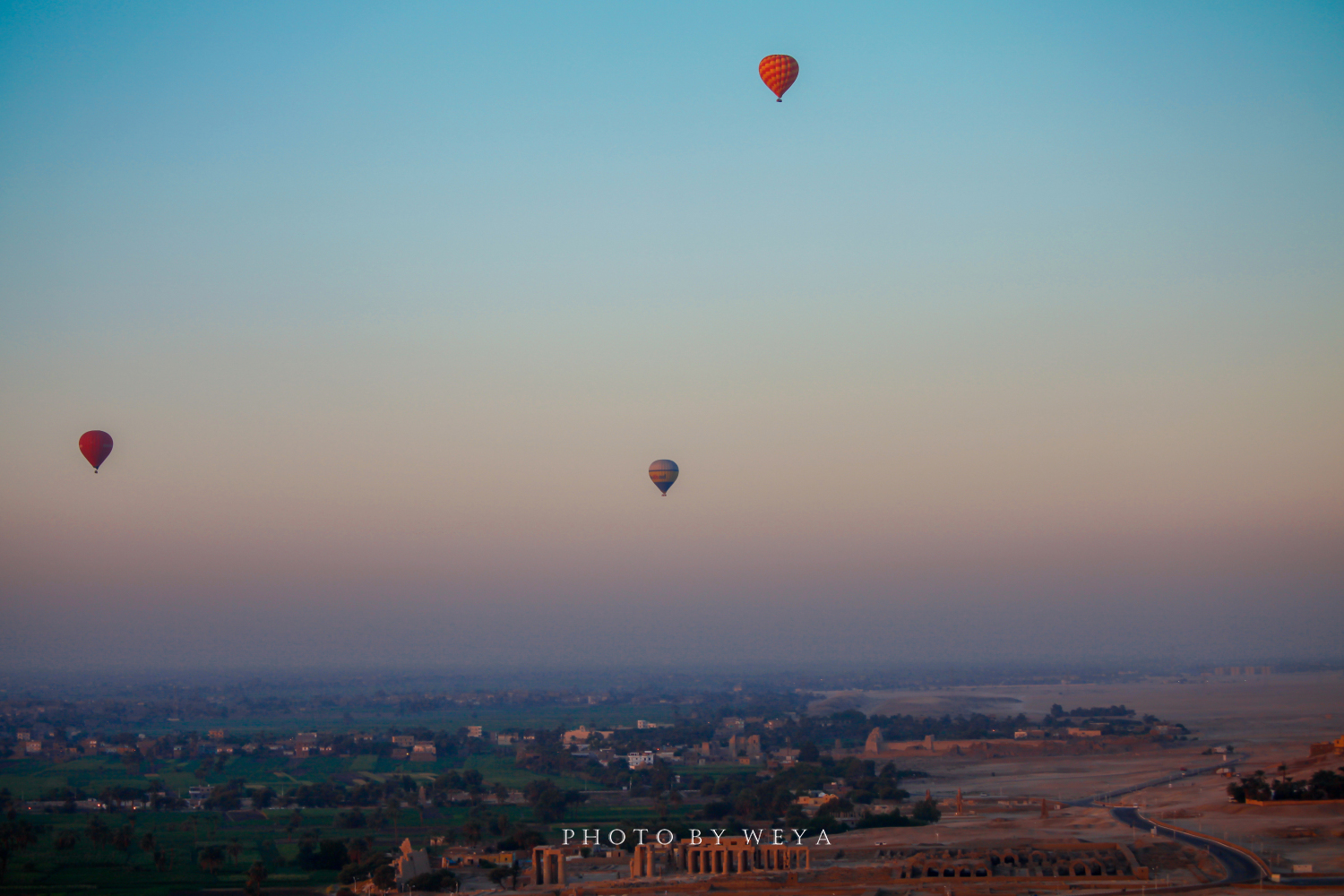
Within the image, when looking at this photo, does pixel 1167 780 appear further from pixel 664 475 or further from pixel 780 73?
pixel 780 73

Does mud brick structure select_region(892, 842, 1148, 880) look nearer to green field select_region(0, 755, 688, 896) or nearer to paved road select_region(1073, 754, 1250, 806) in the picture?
green field select_region(0, 755, 688, 896)

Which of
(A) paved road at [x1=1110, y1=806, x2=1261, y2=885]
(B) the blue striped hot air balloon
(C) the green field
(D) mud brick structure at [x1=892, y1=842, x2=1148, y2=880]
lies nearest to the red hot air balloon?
(C) the green field

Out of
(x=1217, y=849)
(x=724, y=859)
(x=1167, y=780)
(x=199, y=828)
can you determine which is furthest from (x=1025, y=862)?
(x=199, y=828)

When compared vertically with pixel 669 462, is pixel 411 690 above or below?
below

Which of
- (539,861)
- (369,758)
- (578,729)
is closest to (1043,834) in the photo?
(539,861)

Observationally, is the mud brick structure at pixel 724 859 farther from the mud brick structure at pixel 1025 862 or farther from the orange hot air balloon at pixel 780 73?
the orange hot air balloon at pixel 780 73

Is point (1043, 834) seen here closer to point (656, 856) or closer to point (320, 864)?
point (656, 856)
